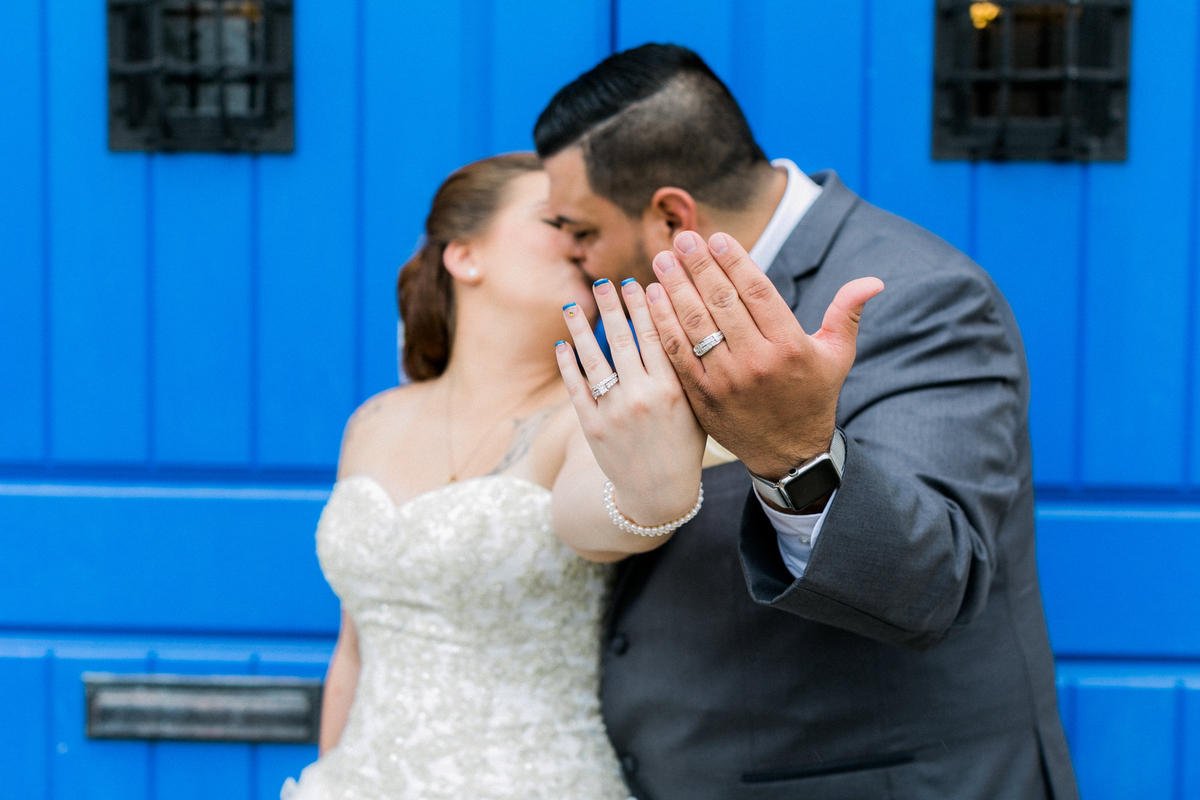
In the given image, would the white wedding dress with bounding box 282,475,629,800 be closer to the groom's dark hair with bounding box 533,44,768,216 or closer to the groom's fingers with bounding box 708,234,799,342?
the groom's dark hair with bounding box 533,44,768,216

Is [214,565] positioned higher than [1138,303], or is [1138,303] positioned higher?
[1138,303]

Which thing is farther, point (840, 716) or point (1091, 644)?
point (1091, 644)

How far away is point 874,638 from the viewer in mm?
949

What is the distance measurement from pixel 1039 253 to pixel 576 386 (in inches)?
45.1

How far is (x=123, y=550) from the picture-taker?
1.74m

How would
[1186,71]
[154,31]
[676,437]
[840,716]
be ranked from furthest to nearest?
1. [154,31]
2. [1186,71]
3. [840,716]
4. [676,437]

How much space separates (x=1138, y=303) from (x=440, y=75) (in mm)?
1283

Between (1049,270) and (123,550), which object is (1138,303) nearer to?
(1049,270)

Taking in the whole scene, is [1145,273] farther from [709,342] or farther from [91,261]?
[91,261]

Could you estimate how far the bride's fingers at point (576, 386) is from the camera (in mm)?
789

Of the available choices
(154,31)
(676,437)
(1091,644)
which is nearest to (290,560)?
(154,31)

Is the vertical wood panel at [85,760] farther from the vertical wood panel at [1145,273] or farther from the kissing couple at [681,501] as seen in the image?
the vertical wood panel at [1145,273]

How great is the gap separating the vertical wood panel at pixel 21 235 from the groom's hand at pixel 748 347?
4.97ft

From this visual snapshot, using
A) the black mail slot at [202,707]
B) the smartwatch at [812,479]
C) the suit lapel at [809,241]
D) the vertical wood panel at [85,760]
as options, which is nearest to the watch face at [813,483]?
the smartwatch at [812,479]
